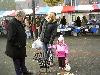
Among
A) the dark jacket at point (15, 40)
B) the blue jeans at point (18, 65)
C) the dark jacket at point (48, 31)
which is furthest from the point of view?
the dark jacket at point (48, 31)

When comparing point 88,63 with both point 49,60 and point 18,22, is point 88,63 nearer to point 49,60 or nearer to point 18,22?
point 49,60

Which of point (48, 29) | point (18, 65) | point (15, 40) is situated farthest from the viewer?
point (48, 29)

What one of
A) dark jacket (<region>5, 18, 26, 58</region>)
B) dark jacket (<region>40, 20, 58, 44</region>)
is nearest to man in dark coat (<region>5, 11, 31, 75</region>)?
dark jacket (<region>5, 18, 26, 58</region>)

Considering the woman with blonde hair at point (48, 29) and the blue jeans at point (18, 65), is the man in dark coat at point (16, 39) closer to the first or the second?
the blue jeans at point (18, 65)

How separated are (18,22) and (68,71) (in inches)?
97.0

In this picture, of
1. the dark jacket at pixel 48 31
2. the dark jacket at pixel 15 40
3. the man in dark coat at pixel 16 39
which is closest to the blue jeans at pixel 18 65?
the man in dark coat at pixel 16 39

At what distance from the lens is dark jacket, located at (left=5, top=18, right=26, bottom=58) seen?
859 centimetres

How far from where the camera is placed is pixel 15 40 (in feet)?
28.5

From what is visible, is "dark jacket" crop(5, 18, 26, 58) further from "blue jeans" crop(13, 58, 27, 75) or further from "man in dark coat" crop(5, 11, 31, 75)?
"blue jeans" crop(13, 58, 27, 75)

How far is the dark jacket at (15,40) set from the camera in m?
8.59

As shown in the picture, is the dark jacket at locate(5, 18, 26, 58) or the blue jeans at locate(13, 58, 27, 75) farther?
the blue jeans at locate(13, 58, 27, 75)

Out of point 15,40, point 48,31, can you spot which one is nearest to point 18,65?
point 15,40

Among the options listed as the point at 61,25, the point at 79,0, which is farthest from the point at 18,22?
the point at 79,0

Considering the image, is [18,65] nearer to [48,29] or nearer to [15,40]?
[15,40]
